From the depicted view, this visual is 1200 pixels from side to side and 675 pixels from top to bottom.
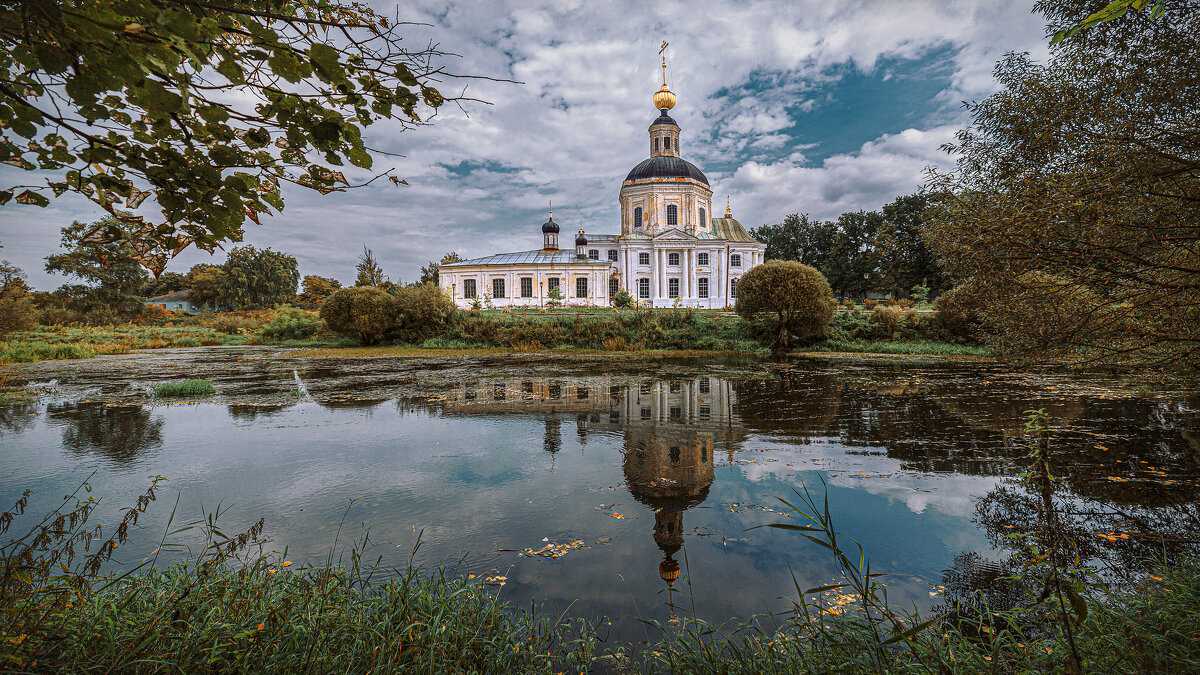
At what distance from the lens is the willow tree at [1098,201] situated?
4469 mm

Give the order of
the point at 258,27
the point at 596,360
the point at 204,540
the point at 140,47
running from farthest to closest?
the point at 596,360
the point at 204,540
the point at 258,27
the point at 140,47

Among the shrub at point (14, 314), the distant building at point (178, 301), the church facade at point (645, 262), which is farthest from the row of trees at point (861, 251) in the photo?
the distant building at point (178, 301)

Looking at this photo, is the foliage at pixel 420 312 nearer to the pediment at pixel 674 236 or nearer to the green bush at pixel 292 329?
the green bush at pixel 292 329

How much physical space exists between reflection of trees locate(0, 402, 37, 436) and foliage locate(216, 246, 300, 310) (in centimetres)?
5547

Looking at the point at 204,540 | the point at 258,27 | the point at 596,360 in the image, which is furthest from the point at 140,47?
the point at 596,360

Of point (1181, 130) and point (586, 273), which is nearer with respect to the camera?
point (1181, 130)

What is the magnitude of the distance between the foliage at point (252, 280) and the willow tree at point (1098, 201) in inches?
2704

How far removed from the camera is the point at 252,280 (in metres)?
57.3

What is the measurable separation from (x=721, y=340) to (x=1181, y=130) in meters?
20.9

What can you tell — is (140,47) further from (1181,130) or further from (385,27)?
(1181,130)

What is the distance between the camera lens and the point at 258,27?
1969mm

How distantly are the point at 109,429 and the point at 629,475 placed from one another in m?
8.97

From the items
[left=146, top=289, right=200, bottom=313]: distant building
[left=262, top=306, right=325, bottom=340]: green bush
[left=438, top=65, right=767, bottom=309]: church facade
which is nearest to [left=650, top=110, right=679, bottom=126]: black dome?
[left=438, top=65, right=767, bottom=309]: church facade

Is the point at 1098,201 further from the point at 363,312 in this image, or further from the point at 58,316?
the point at 58,316
